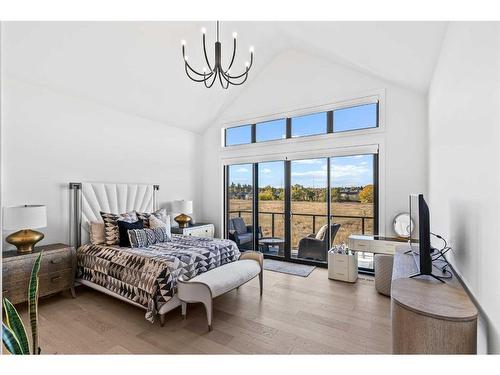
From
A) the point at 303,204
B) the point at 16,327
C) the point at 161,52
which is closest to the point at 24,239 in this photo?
the point at 16,327

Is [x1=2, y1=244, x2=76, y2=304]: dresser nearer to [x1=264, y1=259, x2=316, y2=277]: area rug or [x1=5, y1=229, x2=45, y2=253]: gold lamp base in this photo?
[x1=5, y1=229, x2=45, y2=253]: gold lamp base

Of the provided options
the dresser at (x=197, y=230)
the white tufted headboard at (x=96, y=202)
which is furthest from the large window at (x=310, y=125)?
the white tufted headboard at (x=96, y=202)

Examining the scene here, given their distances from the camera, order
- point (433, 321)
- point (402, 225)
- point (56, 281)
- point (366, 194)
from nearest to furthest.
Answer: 1. point (433, 321)
2. point (56, 281)
3. point (402, 225)
4. point (366, 194)

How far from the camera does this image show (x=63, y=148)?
3.38m

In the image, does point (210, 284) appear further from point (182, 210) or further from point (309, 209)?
point (309, 209)

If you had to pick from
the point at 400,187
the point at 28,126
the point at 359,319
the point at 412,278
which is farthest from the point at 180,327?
the point at 400,187

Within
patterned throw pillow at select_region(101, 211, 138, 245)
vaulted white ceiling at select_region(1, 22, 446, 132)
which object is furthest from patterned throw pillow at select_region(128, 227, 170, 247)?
vaulted white ceiling at select_region(1, 22, 446, 132)

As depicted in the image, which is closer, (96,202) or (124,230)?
(124,230)

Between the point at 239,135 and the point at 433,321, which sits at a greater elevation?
the point at 239,135

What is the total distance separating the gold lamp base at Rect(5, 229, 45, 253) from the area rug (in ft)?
10.3

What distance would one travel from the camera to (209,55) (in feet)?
12.9

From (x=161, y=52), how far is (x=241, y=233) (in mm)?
3458

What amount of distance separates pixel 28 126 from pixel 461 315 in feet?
14.7

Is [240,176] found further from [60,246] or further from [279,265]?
[60,246]
